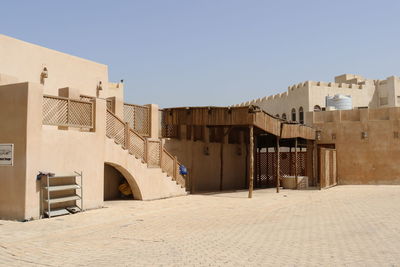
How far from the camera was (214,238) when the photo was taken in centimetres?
830

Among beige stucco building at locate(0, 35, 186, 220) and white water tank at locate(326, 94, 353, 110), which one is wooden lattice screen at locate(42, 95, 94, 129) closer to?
beige stucco building at locate(0, 35, 186, 220)

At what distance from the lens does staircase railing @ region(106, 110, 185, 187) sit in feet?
47.0

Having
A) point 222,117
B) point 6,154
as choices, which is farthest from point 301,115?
point 6,154

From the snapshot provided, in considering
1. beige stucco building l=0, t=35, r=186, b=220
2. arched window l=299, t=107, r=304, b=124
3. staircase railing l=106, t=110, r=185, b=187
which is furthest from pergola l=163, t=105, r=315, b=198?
arched window l=299, t=107, r=304, b=124

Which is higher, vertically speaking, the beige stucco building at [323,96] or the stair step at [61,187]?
the beige stucco building at [323,96]

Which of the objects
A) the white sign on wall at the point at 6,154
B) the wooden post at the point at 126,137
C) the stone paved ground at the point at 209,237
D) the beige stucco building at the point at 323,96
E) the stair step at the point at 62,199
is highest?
the beige stucco building at the point at 323,96

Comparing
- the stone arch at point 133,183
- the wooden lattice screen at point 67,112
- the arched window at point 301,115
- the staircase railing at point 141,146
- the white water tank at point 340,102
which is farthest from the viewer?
the arched window at point 301,115

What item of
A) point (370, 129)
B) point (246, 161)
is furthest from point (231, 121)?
point (370, 129)

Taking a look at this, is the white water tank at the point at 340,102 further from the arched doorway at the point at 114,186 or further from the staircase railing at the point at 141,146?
the arched doorway at the point at 114,186

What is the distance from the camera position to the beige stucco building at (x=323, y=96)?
3947 cm

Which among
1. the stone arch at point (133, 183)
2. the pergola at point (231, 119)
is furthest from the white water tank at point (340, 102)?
the stone arch at point (133, 183)

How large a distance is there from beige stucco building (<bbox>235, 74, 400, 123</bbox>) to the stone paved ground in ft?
89.0

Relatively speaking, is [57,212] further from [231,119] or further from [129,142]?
[231,119]

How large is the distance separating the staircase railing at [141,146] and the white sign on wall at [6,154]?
356 centimetres
